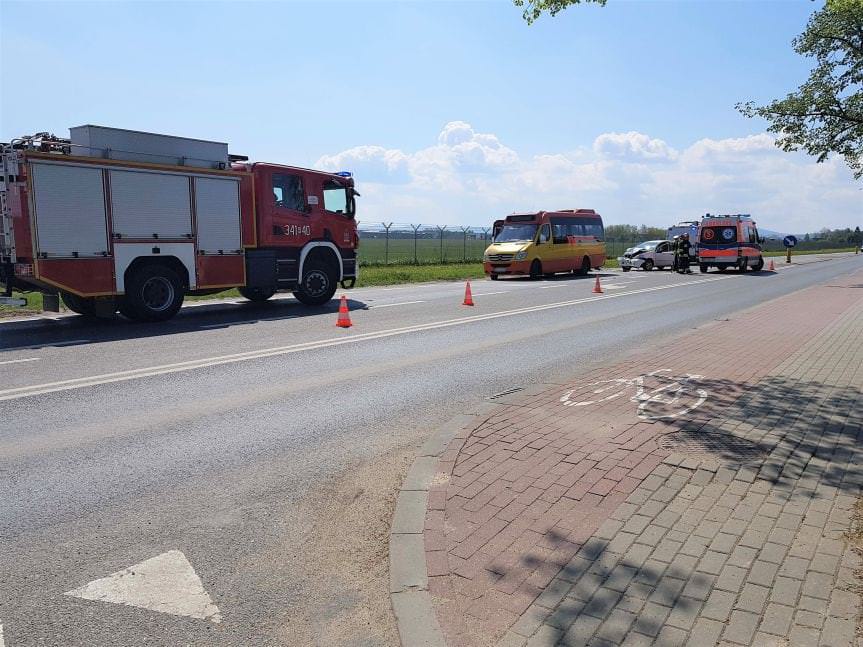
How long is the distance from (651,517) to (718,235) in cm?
3096

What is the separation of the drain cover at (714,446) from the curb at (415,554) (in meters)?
1.65

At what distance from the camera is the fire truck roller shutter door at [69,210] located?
1101cm

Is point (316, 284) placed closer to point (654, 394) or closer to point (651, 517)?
point (654, 394)

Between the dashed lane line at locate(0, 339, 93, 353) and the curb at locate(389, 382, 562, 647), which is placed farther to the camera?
the dashed lane line at locate(0, 339, 93, 353)

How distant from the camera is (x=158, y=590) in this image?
326cm

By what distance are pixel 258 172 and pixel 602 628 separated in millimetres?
13287

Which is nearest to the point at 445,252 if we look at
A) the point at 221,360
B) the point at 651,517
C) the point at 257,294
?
the point at 257,294

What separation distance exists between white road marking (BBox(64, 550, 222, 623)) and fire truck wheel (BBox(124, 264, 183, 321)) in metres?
9.67

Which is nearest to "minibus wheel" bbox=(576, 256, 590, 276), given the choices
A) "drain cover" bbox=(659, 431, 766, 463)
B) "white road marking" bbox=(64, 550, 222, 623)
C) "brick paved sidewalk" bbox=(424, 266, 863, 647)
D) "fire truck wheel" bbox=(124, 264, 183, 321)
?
"fire truck wheel" bbox=(124, 264, 183, 321)

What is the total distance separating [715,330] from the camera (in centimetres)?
1186

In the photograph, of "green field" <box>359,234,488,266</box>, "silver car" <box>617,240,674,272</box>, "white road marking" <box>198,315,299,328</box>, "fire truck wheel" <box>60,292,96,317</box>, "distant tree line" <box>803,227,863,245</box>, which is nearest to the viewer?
"white road marking" <box>198,315,299,328</box>

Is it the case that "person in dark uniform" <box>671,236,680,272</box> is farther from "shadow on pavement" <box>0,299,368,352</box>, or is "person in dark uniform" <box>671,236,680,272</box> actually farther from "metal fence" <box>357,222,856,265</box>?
"shadow on pavement" <box>0,299,368,352</box>

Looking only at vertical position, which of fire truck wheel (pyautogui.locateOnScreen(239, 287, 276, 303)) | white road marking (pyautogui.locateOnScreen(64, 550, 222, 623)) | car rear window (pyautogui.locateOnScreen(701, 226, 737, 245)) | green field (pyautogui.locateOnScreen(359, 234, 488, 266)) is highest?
car rear window (pyautogui.locateOnScreen(701, 226, 737, 245))

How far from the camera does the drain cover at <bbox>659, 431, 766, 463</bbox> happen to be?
16.2 feet
